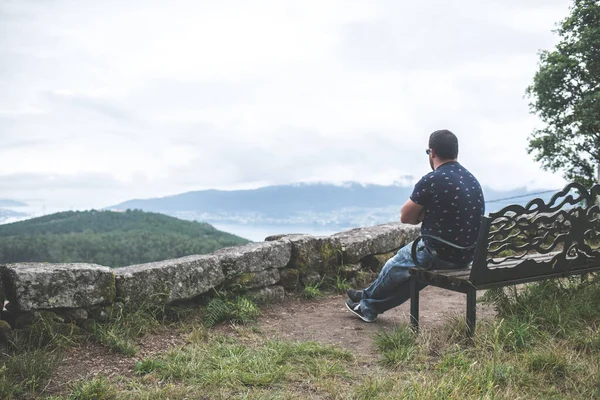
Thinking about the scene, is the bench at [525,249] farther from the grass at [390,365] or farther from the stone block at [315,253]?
the stone block at [315,253]

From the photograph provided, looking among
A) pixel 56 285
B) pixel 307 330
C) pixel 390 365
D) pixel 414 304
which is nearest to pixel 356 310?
pixel 307 330

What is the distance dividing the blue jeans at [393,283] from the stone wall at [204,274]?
1.12 metres

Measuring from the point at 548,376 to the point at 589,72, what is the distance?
19.9 meters

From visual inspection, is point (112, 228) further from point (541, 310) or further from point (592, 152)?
point (541, 310)

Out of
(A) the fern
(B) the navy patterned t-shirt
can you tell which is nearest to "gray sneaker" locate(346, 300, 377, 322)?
(A) the fern

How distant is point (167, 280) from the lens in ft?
15.1

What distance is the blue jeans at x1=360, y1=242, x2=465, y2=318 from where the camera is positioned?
4.36m

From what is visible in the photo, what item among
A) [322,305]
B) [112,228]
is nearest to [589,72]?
[322,305]

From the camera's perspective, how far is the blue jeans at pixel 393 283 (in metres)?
4.36

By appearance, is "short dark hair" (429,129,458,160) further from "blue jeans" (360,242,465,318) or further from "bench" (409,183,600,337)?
"blue jeans" (360,242,465,318)

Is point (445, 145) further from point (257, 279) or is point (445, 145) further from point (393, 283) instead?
point (257, 279)

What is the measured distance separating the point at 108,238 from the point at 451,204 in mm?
47574

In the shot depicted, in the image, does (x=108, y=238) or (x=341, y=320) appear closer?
(x=341, y=320)

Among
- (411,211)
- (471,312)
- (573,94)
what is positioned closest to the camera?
(471,312)
